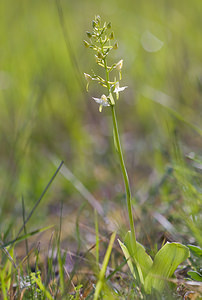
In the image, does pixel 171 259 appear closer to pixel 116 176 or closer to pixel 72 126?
pixel 116 176

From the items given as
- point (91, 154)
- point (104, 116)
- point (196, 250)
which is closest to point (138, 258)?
point (196, 250)

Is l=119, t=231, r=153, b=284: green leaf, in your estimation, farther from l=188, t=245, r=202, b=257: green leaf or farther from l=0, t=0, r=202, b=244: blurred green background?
l=0, t=0, r=202, b=244: blurred green background

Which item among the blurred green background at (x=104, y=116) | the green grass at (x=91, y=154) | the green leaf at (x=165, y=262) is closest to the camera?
the green leaf at (x=165, y=262)

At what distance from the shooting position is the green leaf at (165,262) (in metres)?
1.24

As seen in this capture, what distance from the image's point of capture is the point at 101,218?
2137 mm

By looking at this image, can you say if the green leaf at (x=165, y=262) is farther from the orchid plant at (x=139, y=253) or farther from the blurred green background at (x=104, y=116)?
the blurred green background at (x=104, y=116)

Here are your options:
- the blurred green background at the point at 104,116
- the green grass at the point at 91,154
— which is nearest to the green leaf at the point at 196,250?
the green grass at the point at 91,154

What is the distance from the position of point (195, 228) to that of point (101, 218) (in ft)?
3.04

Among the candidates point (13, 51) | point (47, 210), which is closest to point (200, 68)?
point (47, 210)

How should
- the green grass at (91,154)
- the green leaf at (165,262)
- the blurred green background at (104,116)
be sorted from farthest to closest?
the blurred green background at (104,116), the green grass at (91,154), the green leaf at (165,262)

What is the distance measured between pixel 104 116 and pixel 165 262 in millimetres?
3011

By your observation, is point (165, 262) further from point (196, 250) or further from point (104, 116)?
point (104, 116)

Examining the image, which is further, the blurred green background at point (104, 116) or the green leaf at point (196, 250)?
the blurred green background at point (104, 116)

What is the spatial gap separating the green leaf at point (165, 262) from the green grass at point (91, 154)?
1.6 inches
